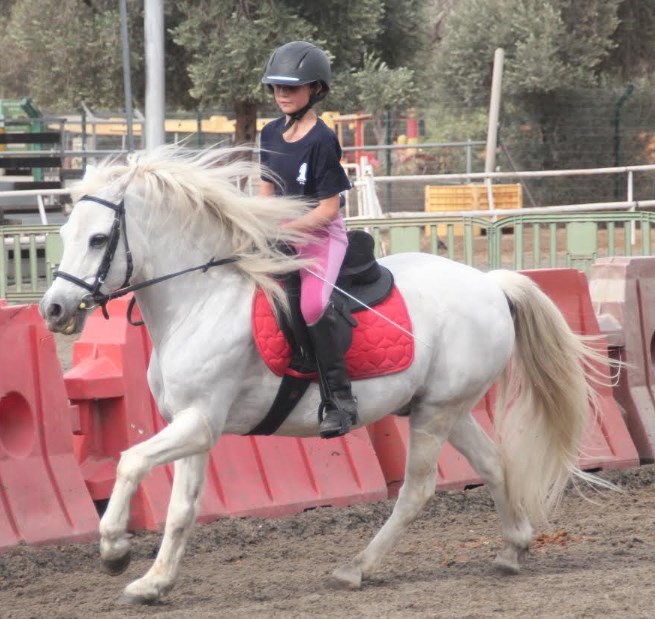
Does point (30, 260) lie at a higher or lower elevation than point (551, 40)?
lower

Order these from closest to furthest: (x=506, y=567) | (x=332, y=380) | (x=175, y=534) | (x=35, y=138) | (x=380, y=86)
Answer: (x=175, y=534) → (x=332, y=380) → (x=506, y=567) → (x=35, y=138) → (x=380, y=86)

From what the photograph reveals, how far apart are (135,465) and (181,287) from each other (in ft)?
2.71

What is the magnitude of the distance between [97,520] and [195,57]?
58.0ft

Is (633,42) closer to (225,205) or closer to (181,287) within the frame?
(225,205)

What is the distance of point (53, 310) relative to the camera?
189 inches

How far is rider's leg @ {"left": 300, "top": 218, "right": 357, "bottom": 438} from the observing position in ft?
17.3

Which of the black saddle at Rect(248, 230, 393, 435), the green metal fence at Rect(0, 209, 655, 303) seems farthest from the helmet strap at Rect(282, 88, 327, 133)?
the green metal fence at Rect(0, 209, 655, 303)

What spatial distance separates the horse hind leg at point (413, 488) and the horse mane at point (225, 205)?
3.62ft

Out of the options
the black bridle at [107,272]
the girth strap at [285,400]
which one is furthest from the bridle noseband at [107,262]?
the girth strap at [285,400]

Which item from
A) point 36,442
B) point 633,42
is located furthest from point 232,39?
point 36,442

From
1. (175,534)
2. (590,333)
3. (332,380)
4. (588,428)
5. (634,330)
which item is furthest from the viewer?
(634,330)

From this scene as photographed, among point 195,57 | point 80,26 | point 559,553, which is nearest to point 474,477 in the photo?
point 559,553

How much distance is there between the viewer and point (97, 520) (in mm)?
6164

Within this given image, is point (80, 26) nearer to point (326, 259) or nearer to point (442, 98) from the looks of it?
point (442, 98)
